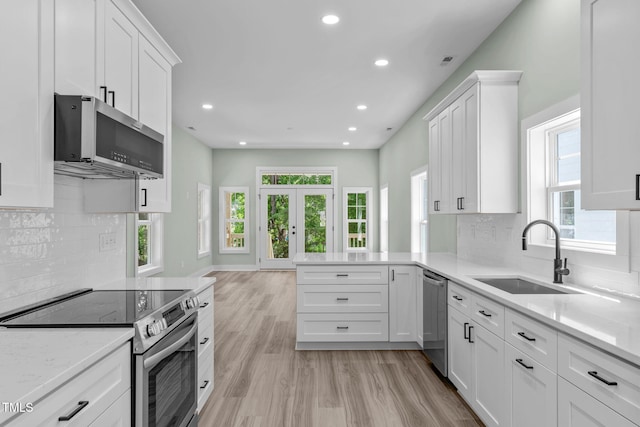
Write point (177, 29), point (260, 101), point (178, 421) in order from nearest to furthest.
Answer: point (178, 421) → point (177, 29) → point (260, 101)

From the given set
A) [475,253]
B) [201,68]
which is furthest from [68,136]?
[475,253]

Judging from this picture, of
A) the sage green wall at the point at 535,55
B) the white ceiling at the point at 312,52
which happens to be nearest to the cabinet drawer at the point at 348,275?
the sage green wall at the point at 535,55

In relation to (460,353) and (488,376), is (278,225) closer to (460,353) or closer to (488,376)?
(460,353)

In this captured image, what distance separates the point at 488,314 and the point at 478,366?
15.3 inches

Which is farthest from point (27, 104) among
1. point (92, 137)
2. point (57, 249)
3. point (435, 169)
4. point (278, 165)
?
point (278, 165)

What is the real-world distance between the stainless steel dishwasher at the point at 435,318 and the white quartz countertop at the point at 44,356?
85.5 inches

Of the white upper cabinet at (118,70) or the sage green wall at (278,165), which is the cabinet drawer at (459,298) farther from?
the sage green wall at (278,165)

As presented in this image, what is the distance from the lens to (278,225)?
344 inches

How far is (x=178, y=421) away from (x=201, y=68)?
3375 millimetres

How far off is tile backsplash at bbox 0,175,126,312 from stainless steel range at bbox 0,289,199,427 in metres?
0.09

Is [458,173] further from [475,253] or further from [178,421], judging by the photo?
[178,421]

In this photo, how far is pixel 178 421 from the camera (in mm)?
1881

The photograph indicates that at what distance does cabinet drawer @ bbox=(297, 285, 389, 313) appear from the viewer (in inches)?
139

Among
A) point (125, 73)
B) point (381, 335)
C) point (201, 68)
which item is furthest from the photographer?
point (201, 68)
